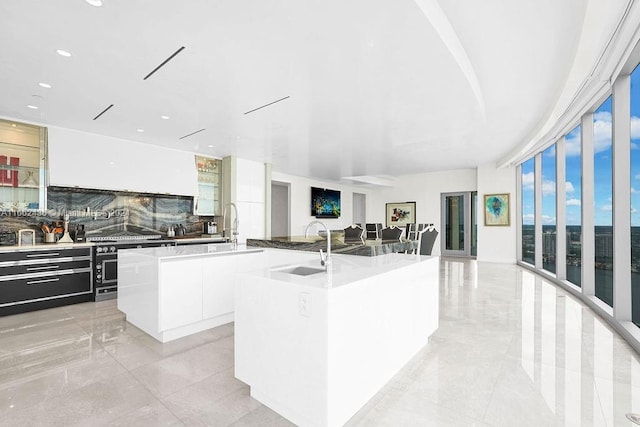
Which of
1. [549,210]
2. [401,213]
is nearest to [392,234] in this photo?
[549,210]

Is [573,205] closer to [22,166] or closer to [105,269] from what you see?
[105,269]

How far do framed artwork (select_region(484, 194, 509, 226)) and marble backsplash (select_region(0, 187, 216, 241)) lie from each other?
24.3ft

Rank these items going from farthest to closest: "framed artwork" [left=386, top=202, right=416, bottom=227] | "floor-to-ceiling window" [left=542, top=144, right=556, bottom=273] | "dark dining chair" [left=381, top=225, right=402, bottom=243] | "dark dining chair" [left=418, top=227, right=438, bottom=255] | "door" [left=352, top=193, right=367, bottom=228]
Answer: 1. "door" [left=352, top=193, right=367, bottom=228]
2. "framed artwork" [left=386, top=202, right=416, bottom=227]
3. "floor-to-ceiling window" [left=542, top=144, right=556, bottom=273]
4. "dark dining chair" [left=381, top=225, right=402, bottom=243]
5. "dark dining chair" [left=418, top=227, right=438, bottom=255]

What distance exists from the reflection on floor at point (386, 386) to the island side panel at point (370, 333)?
0.55ft

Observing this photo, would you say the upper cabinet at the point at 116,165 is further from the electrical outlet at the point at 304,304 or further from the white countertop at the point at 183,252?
the electrical outlet at the point at 304,304

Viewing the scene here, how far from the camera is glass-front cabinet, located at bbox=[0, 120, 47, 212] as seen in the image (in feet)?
13.6

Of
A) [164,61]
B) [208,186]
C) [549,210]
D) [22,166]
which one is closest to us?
[164,61]

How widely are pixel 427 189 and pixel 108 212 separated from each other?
8.93 meters

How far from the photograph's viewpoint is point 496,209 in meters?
8.40

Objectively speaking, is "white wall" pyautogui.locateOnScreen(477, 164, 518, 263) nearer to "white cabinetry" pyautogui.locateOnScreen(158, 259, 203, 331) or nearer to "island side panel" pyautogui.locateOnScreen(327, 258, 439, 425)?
"island side panel" pyautogui.locateOnScreen(327, 258, 439, 425)

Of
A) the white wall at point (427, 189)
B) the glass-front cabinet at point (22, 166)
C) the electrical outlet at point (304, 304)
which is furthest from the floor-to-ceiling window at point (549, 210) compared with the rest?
the glass-front cabinet at point (22, 166)

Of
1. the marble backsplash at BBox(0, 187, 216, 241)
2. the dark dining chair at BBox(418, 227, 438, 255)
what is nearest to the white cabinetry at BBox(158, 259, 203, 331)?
the marble backsplash at BBox(0, 187, 216, 241)

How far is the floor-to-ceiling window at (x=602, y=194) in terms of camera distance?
373cm

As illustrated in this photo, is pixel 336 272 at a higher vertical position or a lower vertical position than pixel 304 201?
lower
